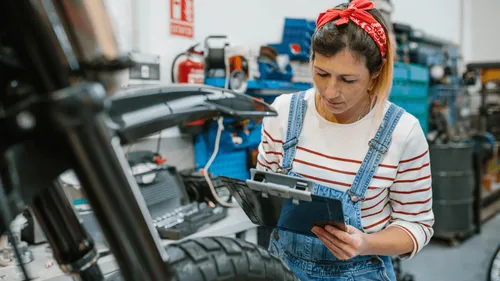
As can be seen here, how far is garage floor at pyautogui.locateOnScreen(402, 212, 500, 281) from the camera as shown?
2.97 metres

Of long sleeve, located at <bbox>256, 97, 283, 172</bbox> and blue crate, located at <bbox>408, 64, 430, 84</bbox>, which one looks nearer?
long sleeve, located at <bbox>256, 97, 283, 172</bbox>

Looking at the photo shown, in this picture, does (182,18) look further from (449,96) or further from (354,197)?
(449,96)

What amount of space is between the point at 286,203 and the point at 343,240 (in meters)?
0.16

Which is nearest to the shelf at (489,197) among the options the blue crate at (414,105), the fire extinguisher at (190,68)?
the blue crate at (414,105)

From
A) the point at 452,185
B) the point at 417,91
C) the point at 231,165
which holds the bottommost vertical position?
the point at 452,185

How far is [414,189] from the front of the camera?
Result: 3.57 ft

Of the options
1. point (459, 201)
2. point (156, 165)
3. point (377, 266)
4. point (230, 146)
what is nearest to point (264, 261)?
point (377, 266)

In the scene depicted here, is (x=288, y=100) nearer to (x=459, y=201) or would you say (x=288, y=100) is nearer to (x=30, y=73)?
(x=30, y=73)

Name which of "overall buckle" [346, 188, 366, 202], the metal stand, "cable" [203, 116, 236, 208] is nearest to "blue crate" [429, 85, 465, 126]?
"cable" [203, 116, 236, 208]

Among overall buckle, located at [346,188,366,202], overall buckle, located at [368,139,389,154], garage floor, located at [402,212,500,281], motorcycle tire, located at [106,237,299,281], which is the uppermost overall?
overall buckle, located at [368,139,389,154]

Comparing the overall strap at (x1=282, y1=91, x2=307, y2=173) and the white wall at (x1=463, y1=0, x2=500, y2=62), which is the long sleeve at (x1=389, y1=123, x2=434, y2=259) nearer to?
the overall strap at (x1=282, y1=91, x2=307, y2=173)

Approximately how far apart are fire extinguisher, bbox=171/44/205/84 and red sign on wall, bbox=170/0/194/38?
13 cm

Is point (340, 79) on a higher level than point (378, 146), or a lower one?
higher

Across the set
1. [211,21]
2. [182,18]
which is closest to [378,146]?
[182,18]
